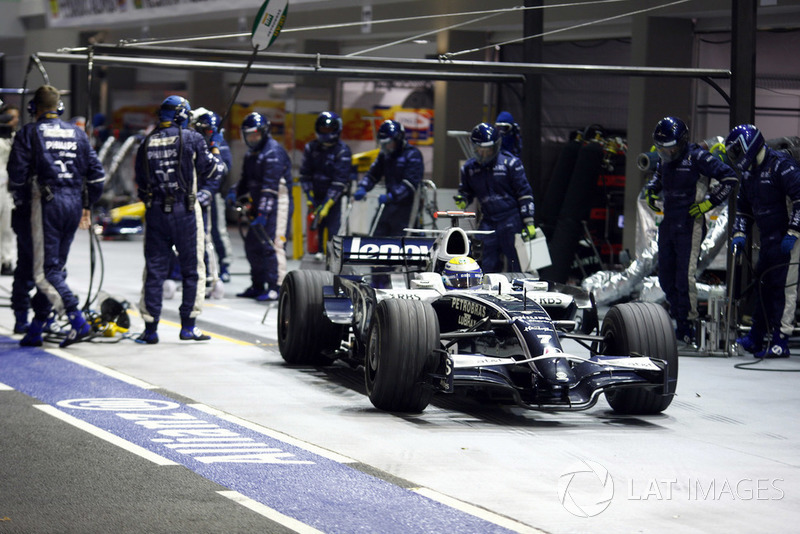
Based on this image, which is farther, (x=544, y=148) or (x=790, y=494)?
(x=544, y=148)

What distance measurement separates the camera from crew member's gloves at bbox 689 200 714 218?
11.9 metres

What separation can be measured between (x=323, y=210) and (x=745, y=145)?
606cm

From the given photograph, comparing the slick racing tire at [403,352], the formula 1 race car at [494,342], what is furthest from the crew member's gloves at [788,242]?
the slick racing tire at [403,352]

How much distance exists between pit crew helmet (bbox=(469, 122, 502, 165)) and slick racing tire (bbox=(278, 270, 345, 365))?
3673 millimetres

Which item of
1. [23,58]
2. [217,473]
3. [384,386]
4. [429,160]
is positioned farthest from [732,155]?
[23,58]

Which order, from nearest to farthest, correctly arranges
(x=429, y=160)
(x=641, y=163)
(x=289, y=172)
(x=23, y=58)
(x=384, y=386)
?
(x=384, y=386), (x=641, y=163), (x=289, y=172), (x=429, y=160), (x=23, y=58)

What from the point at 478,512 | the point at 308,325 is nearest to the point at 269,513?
the point at 478,512

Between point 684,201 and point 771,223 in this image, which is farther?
point 684,201

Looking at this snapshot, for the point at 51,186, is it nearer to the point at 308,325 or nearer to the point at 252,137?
the point at 308,325

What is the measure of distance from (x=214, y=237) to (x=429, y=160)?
748cm

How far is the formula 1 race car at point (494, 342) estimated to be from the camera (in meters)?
8.10

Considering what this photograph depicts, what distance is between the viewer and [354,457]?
7238mm

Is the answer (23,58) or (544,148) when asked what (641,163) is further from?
(23,58)

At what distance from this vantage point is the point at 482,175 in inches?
553
